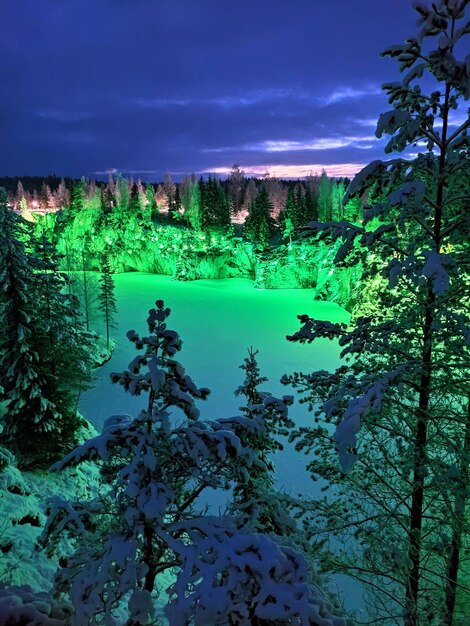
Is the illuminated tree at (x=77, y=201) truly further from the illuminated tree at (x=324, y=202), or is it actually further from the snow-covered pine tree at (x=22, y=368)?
the snow-covered pine tree at (x=22, y=368)

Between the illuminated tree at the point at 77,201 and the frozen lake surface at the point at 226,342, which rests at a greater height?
the illuminated tree at the point at 77,201

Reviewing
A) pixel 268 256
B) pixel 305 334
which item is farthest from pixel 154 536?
pixel 268 256

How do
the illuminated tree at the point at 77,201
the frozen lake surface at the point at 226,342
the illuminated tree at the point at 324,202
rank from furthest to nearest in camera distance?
the illuminated tree at the point at 324,202, the illuminated tree at the point at 77,201, the frozen lake surface at the point at 226,342

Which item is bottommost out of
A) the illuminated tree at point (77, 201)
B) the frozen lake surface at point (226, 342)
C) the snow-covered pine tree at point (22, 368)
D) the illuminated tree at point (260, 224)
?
the frozen lake surface at point (226, 342)

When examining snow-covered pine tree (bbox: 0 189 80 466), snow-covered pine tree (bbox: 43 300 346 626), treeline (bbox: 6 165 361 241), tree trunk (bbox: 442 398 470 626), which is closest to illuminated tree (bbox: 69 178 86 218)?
treeline (bbox: 6 165 361 241)

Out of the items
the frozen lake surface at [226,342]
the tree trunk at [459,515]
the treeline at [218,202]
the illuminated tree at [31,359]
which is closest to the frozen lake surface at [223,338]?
the frozen lake surface at [226,342]

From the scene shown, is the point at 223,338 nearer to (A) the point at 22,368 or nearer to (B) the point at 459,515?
(A) the point at 22,368

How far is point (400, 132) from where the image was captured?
19.3ft

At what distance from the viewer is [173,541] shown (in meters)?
4.14

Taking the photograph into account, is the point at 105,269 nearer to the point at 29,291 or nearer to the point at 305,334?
the point at 29,291

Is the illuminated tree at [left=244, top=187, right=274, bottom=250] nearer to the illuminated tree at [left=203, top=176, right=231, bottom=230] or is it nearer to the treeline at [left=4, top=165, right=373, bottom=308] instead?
the treeline at [left=4, top=165, right=373, bottom=308]

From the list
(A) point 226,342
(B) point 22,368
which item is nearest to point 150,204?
(A) point 226,342

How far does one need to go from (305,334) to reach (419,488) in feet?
9.99

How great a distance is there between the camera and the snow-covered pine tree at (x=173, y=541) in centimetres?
360
